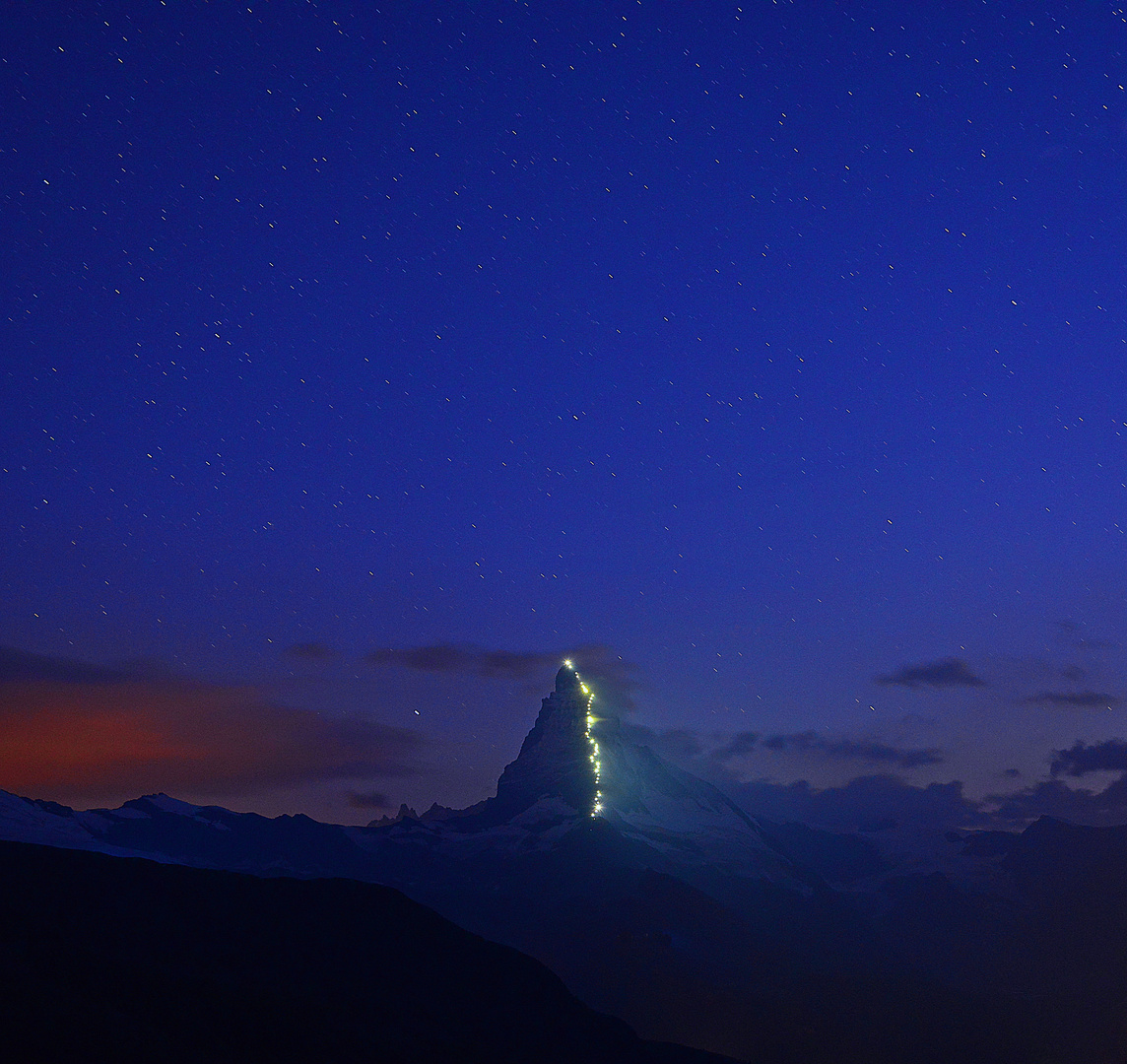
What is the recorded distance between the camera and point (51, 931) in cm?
10444

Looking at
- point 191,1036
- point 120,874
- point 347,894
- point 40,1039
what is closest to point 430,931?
point 347,894

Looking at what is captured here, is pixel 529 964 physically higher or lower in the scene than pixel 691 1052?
higher

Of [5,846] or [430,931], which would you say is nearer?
[5,846]

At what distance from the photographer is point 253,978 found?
366 ft

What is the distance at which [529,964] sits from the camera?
477 ft

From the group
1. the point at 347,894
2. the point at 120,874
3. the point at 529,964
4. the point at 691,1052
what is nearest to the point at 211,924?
the point at 120,874

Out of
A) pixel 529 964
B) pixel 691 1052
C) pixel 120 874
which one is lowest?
pixel 691 1052

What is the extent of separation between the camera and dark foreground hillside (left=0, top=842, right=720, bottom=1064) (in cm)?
9088

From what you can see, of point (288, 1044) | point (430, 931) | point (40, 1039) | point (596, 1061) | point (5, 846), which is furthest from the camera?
point (430, 931)

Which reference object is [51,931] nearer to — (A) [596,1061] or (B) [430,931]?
(B) [430,931]

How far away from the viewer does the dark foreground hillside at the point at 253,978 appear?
9088cm

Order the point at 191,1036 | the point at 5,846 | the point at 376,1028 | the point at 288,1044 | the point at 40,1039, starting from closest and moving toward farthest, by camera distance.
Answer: the point at 40,1039 < the point at 191,1036 < the point at 288,1044 < the point at 376,1028 < the point at 5,846

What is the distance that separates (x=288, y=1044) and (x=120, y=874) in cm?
3378

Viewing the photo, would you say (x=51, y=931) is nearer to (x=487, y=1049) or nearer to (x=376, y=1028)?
(x=376, y=1028)
